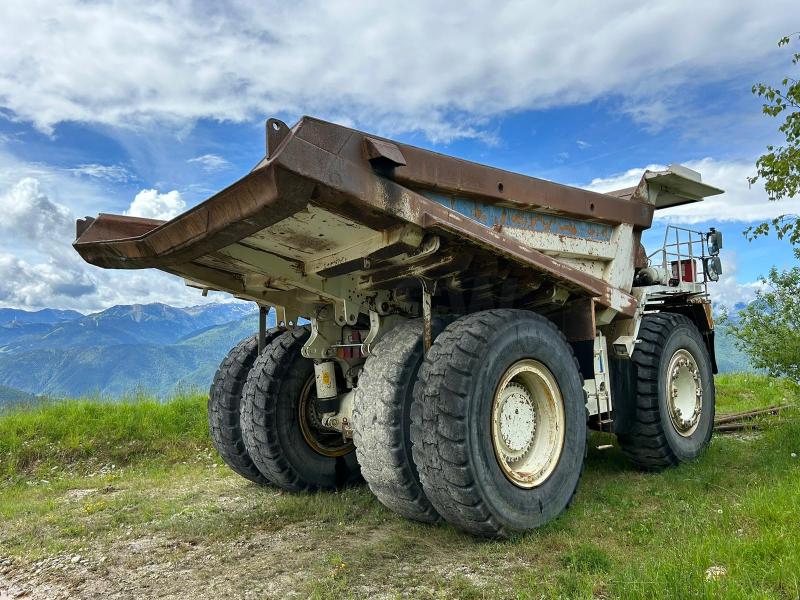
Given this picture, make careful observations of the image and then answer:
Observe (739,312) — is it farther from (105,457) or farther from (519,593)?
(105,457)

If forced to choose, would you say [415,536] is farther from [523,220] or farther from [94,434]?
[94,434]

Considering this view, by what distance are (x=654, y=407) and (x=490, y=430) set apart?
230 centimetres

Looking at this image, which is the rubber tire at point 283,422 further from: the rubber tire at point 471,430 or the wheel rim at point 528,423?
the wheel rim at point 528,423

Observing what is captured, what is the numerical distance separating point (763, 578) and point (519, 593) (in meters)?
1.05

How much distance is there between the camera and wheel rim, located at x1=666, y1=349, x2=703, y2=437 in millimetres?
5551

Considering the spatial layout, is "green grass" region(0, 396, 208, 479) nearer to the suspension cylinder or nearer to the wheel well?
the suspension cylinder

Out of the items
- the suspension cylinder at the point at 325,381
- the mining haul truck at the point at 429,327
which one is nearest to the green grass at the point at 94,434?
the mining haul truck at the point at 429,327

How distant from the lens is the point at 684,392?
19.3 ft

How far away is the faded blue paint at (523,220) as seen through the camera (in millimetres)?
3975

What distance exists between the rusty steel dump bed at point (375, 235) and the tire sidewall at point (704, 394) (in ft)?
2.23

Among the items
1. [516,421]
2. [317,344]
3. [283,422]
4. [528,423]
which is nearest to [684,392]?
[528,423]

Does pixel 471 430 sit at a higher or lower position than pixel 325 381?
lower

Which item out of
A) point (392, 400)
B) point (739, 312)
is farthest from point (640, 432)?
point (739, 312)

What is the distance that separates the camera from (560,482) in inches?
158
